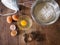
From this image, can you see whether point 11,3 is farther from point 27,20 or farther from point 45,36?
point 45,36

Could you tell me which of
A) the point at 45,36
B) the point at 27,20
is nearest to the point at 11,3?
the point at 27,20

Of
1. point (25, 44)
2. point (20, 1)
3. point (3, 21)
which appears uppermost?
point (20, 1)

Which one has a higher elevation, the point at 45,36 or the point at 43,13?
the point at 43,13

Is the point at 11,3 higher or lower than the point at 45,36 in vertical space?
higher

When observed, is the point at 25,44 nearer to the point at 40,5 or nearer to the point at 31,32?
the point at 31,32

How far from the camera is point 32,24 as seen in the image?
97 centimetres

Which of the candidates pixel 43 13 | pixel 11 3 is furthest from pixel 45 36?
pixel 11 3

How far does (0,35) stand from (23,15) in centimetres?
16

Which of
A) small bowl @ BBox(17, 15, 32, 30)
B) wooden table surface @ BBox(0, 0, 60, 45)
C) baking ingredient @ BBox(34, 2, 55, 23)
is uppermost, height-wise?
baking ingredient @ BBox(34, 2, 55, 23)

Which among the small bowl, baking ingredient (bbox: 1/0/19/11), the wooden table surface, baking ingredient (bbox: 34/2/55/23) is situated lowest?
the wooden table surface

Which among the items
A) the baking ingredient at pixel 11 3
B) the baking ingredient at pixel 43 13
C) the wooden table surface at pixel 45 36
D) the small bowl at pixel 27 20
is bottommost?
the wooden table surface at pixel 45 36

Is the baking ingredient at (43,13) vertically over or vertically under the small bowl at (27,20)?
over

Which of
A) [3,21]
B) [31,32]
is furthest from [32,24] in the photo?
[3,21]

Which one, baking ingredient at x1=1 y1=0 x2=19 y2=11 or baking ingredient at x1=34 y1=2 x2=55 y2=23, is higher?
baking ingredient at x1=1 y1=0 x2=19 y2=11
